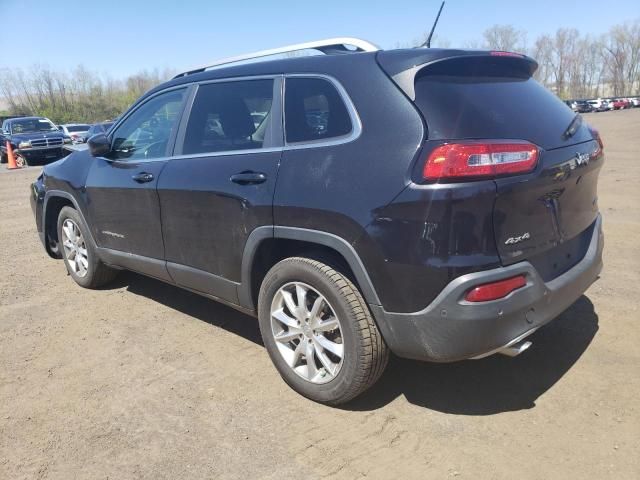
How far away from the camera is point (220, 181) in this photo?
3268 millimetres

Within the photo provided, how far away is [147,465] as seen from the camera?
8.51ft

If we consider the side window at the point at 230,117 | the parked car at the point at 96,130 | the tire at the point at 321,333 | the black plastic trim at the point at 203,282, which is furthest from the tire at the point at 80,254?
the tire at the point at 321,333

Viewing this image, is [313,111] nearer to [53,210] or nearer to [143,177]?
[143,177]

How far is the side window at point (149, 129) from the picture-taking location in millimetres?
3877

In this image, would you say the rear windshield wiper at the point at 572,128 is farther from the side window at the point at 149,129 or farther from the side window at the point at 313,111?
the side window at the point at 149,129

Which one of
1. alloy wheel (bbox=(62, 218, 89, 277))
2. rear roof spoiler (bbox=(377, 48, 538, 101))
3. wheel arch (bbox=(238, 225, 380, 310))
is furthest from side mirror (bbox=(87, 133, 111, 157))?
rear roof spoiler (bbox=(377, 48, 538, 101))

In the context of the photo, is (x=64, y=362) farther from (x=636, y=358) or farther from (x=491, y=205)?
(x=636, y=358)

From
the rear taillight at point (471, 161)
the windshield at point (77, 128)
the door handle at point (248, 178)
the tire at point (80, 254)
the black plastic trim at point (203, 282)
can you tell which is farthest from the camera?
the windshield at point (77, 128)

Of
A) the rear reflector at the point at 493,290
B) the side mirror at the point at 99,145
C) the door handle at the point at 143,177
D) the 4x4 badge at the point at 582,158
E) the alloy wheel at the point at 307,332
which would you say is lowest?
the alloy wheel at the point at 307,332

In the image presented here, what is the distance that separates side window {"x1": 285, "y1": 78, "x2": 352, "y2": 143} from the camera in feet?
9.20

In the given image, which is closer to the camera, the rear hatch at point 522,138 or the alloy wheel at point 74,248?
the rear hatch at point 522,138

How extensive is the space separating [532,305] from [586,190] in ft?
2.95

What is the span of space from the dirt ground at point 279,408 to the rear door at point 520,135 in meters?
0.81

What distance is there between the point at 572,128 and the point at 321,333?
180cm
